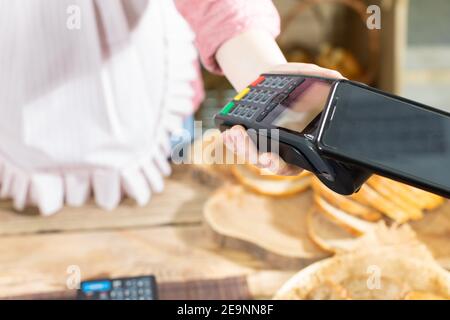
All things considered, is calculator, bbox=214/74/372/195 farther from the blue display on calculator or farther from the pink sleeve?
the blue display on calculator

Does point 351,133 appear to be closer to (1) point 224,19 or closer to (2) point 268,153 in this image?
(2) point 268,153

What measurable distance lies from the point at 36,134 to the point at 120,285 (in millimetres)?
304

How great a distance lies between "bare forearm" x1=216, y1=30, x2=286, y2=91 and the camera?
22.0 inches

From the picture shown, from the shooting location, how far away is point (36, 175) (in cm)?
81

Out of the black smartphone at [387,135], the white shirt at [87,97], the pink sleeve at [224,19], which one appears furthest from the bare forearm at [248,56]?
A: the white shirt at [87,97]

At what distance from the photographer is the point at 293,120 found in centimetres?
44

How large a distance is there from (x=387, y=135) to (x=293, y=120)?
0.23ft

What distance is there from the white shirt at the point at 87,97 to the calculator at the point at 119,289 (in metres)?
0.21

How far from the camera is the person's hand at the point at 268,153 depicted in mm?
466

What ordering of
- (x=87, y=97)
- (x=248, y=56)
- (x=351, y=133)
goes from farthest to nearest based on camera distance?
(x=87, y=97)
(x=248, y=56)
(x=351, y=133)

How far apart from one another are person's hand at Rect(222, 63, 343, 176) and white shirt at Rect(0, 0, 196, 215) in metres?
0.33

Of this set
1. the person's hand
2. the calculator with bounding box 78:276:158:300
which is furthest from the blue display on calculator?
the person's hand

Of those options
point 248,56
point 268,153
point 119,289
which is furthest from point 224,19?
point 119,289
